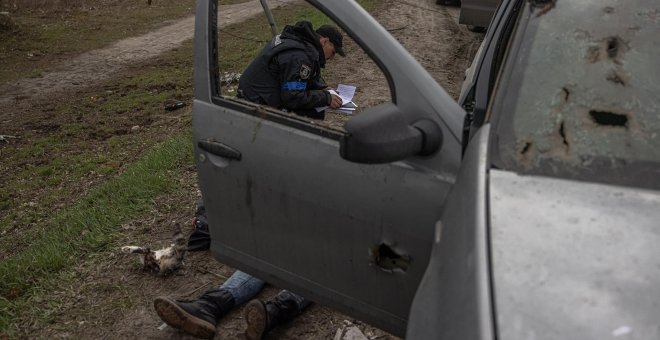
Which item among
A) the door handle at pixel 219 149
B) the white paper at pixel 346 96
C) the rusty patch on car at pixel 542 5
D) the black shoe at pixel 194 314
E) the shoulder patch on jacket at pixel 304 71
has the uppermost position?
the rusty patch on car at pixel 542 5

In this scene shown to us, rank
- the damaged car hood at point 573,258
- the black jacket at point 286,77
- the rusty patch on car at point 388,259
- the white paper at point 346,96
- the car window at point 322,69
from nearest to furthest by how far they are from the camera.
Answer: the damaged car hood at point 573,258
the rusty patch on car at point 388,259
the black jacket at point 286,77
the white paper at point 346,96
the car window at point 322,69

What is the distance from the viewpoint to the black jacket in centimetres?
335

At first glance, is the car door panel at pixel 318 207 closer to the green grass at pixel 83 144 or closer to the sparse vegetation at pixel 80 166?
the sparse vegetation at pixel 80 166

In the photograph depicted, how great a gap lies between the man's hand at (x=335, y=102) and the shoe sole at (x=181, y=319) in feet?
4.55

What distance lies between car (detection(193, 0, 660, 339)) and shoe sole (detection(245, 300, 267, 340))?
9.5 inches

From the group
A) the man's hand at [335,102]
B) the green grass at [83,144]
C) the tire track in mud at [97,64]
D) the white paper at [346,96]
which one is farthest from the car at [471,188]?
the tire track in mud at [97,64]

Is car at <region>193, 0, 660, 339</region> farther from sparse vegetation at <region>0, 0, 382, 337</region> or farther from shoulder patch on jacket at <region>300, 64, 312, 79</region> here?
sparse vegetation at <region>0, 0, 382, 337</region>

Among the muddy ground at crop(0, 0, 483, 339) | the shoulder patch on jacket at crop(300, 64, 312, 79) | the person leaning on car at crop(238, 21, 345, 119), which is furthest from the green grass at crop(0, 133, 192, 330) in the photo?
the shoulder patch on jacket at crop(300, 64, 312, 79)

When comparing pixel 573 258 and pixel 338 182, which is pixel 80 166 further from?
pixel 573 258

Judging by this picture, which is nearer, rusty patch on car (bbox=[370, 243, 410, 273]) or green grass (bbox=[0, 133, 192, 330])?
rusty patch on car (bbox=[370, 243, 410, 273])

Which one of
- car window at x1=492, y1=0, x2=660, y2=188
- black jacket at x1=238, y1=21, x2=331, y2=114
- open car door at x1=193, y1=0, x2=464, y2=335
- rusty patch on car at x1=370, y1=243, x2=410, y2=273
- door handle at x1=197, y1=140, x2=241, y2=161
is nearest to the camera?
car window at x1=492, y1=0, x2=660, y2=188

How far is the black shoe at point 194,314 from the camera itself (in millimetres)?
2838

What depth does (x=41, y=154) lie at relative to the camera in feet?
21.6

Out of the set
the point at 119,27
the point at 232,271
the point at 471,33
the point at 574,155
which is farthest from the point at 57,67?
the point at 574,155
